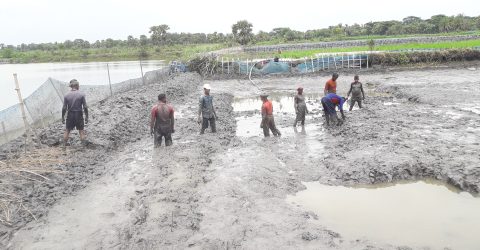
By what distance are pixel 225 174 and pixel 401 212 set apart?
3.36 m

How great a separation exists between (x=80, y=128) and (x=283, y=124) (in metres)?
6.23

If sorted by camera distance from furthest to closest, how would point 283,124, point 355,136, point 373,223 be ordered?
point 283,124 < point 355,136 < point 373,223

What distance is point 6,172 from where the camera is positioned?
7805 mm

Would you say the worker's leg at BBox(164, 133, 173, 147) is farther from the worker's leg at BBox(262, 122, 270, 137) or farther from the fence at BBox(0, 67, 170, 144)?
the fence at BBox(0, 67, 170, 144)

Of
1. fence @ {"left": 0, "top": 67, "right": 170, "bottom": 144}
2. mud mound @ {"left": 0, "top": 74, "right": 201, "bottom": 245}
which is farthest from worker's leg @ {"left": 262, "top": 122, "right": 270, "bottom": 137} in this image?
fence @ {"left": 0, "top": 67, "right": 170, "bottom": 144}

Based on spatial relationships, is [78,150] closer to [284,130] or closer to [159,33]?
[284,130]

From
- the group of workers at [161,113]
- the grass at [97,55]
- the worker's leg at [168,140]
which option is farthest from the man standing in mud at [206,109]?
the grass at [97,55]

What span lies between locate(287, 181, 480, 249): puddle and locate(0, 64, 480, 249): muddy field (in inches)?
9.5

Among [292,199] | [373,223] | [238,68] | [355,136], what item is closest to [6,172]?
[292,199]

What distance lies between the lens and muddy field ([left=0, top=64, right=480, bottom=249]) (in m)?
5.59

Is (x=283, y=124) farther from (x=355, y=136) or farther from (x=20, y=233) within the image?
(x=20, y=233)

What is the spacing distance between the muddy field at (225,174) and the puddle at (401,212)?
24 cm

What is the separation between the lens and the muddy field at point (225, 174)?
5594 mm

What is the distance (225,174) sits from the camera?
8.09 metres
